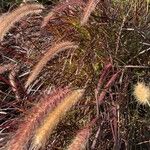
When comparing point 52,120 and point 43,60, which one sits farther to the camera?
point 43,60

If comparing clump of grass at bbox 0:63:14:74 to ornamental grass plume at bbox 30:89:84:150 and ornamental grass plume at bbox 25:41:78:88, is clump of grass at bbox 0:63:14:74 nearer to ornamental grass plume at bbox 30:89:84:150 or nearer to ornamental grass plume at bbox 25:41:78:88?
ornamental grass plume at bbox 25:41:78:88

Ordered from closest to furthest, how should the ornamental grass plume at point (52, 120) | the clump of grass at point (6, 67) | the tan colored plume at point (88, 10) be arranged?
the ornamental grass plume at point (52, 120)
the tan colored plume at point (88, 10)
the clump of grass at point (6, 67)

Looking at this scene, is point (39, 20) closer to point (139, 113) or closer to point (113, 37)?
point (113, 37)

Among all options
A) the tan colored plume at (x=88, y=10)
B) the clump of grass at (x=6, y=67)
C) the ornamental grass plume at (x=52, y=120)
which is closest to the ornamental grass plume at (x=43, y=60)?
the tan colored plume at (x=88, y=10)

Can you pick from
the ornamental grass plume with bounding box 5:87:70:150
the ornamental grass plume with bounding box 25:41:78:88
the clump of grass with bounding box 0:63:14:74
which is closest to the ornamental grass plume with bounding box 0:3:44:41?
the ornamental grass plume with bounding box 25:41:78:88

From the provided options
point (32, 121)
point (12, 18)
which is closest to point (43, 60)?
point (12, 18)

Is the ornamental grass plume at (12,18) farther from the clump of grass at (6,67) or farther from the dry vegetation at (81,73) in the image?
the clump of grass at (6,67)

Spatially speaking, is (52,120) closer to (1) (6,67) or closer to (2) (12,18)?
(2) (12,18)
